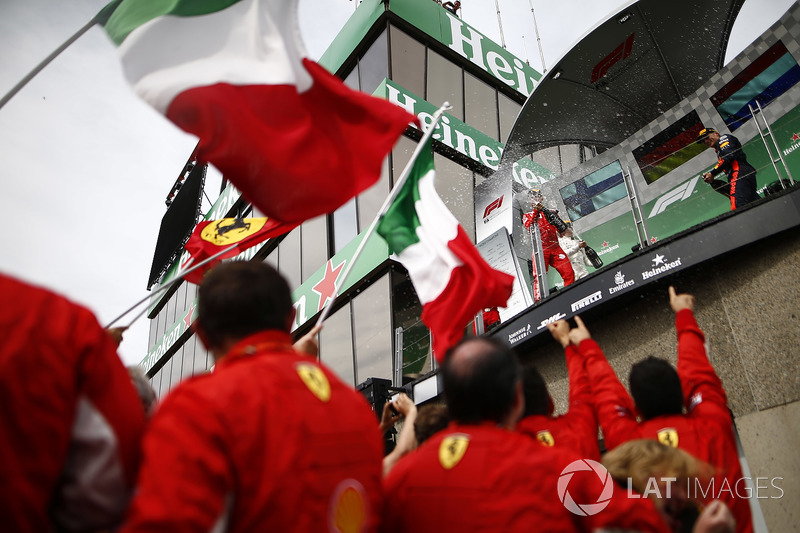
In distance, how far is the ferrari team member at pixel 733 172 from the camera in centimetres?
623

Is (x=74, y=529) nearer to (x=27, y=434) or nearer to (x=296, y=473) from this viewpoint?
(x=27, y=434)

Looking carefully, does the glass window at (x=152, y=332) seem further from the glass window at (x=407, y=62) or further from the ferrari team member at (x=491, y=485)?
the ferrari team member at (x=491, y=485)

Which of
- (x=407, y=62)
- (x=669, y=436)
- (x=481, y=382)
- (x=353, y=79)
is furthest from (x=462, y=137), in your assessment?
(x=481, y=382)

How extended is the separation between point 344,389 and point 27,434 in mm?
750

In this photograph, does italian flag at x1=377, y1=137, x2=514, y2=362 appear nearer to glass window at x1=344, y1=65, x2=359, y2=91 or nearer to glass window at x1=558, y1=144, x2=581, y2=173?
glass window at x1=558, y1=144, x2=581, y2=173

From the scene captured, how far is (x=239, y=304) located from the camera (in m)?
1.70

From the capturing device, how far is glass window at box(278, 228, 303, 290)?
1555 centimetres

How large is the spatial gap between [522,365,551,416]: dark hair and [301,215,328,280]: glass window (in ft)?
37.5

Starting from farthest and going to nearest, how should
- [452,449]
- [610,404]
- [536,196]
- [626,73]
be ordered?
[536,196] < [626,73] < [610,404] < [452,449]

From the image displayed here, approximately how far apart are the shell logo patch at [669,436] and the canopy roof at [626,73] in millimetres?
7201

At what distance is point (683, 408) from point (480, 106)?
1345 centimetres

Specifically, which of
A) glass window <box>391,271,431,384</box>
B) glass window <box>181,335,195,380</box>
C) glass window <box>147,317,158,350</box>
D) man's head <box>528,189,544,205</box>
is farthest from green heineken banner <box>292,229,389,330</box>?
glass window <box>147,317,158,350</box>

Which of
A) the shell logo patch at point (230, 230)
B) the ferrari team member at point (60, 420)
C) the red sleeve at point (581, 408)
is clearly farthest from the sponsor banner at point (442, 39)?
the ferrari team member at point (60, 420)

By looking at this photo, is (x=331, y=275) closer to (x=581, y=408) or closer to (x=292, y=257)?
(x=292, y=257)
